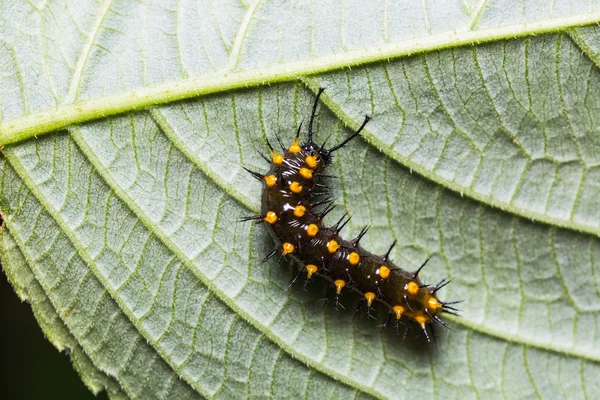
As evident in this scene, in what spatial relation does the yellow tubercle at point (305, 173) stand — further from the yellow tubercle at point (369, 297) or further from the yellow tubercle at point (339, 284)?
the yellow tubercle at point (369, 297)

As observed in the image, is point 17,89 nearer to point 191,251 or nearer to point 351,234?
point 191,251

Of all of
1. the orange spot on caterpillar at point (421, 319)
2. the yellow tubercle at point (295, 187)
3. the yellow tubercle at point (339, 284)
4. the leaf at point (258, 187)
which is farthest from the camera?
the orange spot on caterpillar at point (421, 319)

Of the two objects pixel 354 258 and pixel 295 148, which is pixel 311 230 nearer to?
pixel 354 258

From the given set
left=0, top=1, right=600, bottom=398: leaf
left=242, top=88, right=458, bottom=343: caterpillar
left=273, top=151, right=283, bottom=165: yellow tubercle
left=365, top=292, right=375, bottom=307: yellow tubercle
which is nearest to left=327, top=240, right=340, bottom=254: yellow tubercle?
left=242, top=88, right=458, bottom=343: caterpillar

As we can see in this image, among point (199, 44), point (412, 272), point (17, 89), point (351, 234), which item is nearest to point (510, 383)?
point (412, 272)

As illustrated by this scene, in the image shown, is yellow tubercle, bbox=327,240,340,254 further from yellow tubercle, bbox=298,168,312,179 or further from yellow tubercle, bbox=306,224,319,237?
yellow tubercle, bbox=298,168,312,179

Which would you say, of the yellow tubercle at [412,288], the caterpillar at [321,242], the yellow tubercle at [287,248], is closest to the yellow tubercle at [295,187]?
the caterpillar at [321,242]

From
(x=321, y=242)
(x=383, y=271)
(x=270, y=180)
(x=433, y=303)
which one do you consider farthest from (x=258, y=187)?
(x=433, y=303)
